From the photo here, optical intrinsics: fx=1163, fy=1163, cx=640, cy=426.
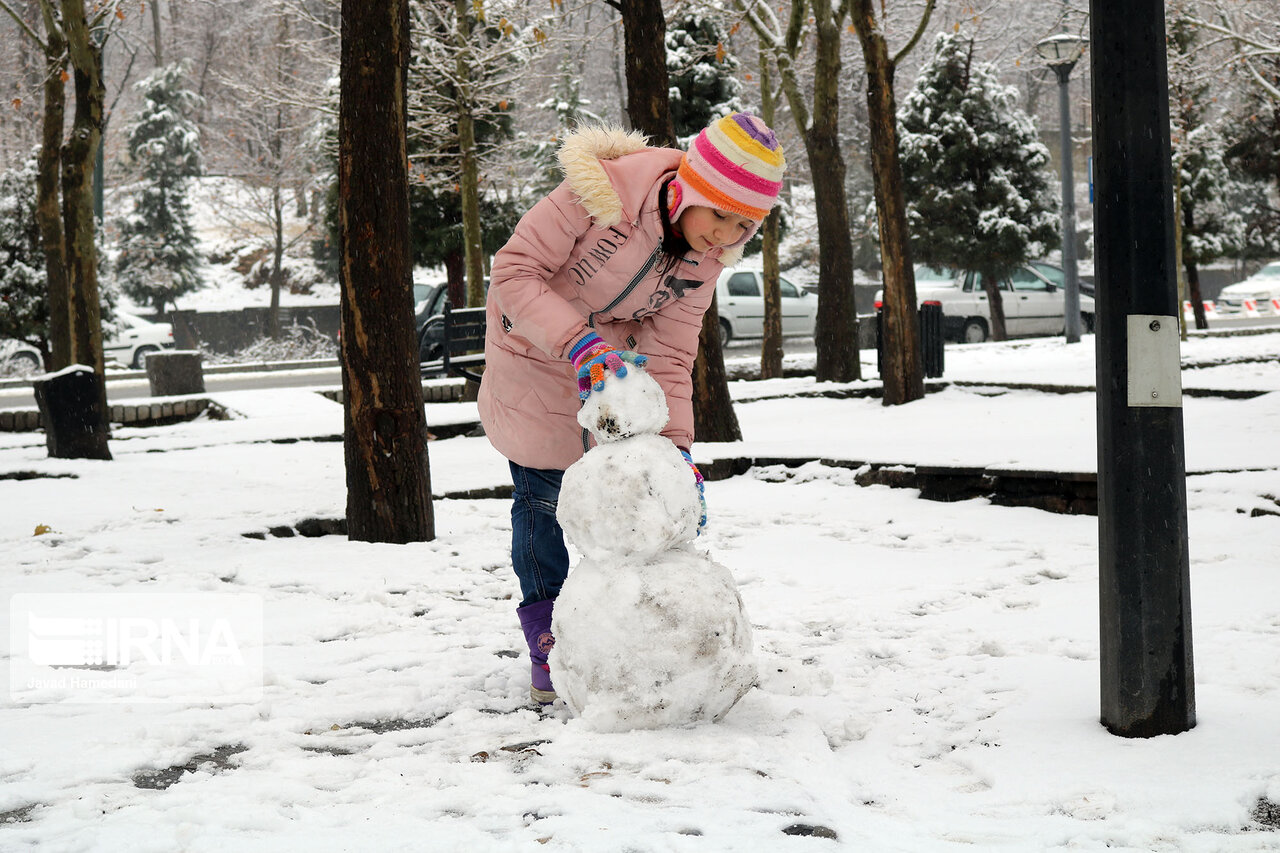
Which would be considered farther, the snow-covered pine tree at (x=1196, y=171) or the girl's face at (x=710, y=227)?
the snow-covered pine tree at (x=1196, y=171)

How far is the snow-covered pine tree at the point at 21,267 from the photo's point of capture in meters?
16.1

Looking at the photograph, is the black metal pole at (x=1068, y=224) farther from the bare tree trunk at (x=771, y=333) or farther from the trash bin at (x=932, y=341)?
the trash bin at (x=932, y=341)

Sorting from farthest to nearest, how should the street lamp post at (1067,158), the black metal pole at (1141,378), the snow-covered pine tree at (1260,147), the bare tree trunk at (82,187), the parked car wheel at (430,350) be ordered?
1. the snow-covered pine tree at (1260,147)
2. the street lamp post at (1067,158)
3. the parked car wheel at (430,350)
4. the bare tree trunk at (82,187)
5. the black metal pole at (1141,378)

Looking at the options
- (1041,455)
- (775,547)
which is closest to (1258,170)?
(1041,455)

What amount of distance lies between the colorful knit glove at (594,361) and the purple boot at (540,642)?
0.70m

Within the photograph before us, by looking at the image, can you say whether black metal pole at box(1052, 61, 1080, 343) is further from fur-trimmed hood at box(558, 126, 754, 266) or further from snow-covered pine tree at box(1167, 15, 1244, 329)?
fur-trimmed hood at box(558, 126, 754, 266)

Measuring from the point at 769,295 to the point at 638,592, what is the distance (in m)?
13.1

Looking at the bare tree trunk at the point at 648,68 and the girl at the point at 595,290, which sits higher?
the bare tree trunk at the point at 648,68

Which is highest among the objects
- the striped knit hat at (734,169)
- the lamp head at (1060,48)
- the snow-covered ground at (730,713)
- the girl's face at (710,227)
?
the lamp head at (1060,48)

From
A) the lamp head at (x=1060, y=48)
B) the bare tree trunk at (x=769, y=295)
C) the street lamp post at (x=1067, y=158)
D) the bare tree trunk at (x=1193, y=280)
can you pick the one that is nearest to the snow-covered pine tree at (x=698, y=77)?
the bare tree trunk at (x=769, y=295)

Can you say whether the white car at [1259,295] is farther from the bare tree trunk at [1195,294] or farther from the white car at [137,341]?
the white car at [137,341]

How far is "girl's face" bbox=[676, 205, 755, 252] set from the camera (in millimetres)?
3004

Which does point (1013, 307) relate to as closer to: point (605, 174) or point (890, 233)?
point (890, 233)

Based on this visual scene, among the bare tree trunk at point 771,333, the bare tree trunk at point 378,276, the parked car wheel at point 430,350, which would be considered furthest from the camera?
the parked car wheel at point 430,350
